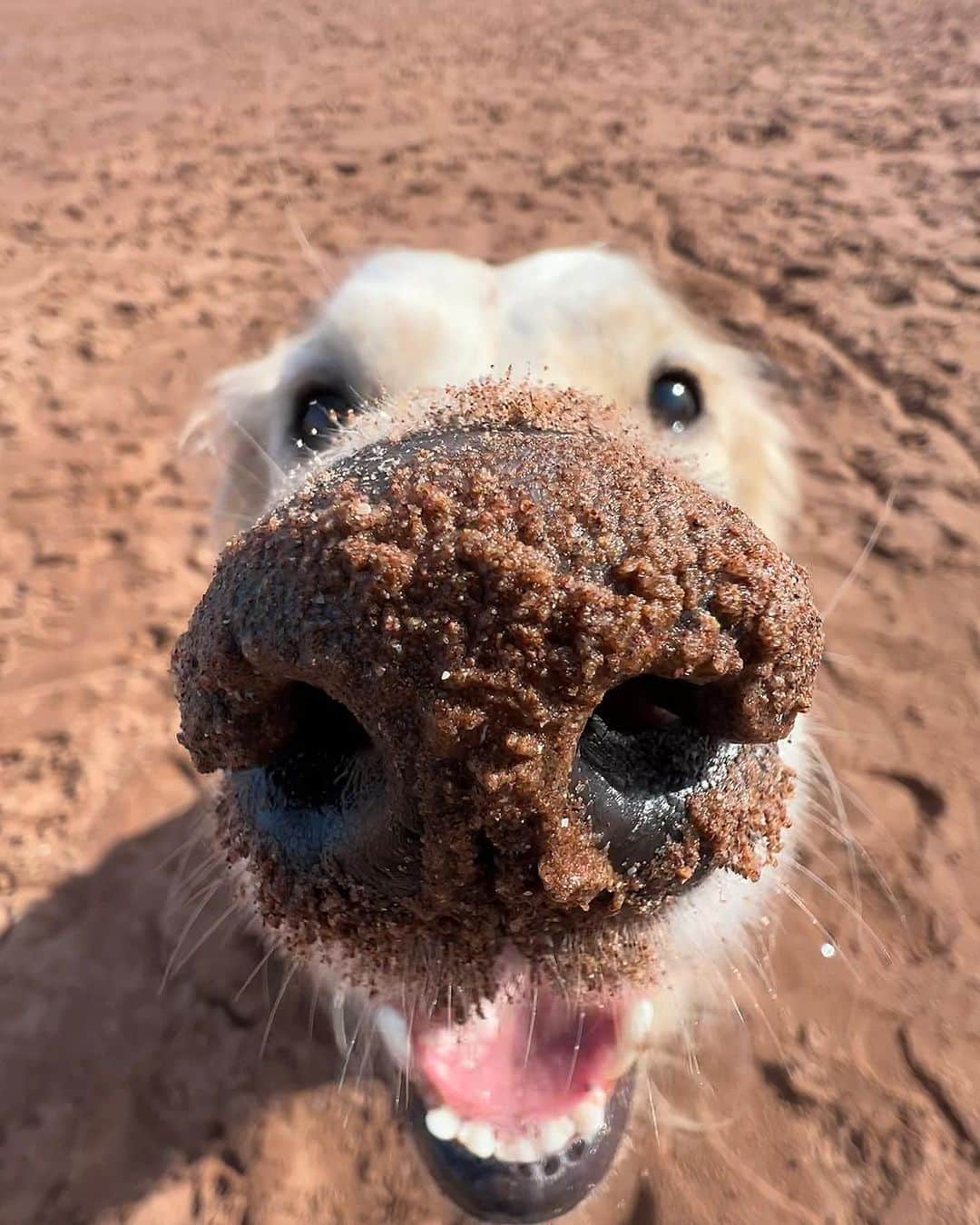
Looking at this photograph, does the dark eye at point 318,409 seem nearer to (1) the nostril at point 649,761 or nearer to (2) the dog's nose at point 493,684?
(2) the dog's nose at point 493,684

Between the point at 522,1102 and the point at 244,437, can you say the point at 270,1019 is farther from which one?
the point at 244,437

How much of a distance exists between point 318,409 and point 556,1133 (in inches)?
73.1

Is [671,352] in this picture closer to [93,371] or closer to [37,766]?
[37,766]

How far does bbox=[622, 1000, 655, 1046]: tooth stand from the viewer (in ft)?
7.09

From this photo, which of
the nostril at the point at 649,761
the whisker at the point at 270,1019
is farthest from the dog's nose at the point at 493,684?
the whisker at the point at 270,1019

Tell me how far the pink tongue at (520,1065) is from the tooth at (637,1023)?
0.14 ft

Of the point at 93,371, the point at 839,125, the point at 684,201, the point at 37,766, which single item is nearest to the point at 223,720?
the point at 37,766

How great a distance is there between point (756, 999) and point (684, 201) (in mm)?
7787

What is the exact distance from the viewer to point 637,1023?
2.21m

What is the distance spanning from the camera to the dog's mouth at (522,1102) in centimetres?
209

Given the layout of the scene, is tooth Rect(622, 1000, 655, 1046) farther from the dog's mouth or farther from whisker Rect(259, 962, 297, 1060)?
whisker Rect(259, 962, 297, 1060)

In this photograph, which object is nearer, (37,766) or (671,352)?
(671,352)

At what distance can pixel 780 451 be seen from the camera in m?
3.02

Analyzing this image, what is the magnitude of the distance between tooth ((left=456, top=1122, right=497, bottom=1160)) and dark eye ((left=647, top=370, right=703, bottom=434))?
70.2 inches
